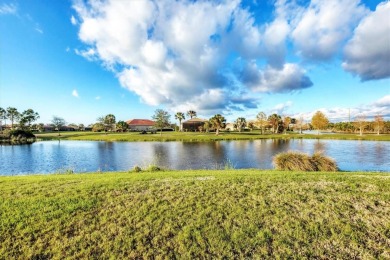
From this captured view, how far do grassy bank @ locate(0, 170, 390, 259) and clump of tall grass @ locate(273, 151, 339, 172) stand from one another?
6754mm

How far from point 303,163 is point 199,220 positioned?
1225 centimetres

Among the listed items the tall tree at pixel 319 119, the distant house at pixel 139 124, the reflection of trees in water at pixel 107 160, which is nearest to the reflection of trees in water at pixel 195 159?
the reflection of trees in water at pixel 107 160

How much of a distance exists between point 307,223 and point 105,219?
561 cm

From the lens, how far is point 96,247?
17.5ft

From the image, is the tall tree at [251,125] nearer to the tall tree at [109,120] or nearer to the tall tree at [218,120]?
the tall tree at [218,120]

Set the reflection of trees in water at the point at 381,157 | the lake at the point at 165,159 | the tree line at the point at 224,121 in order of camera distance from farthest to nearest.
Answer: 1. the tree line at the point at 224,121
2. the reflection of trees in water at the point at 381,157
3. the lake at the point at 165,159

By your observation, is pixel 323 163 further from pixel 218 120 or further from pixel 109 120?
pixel 109 120

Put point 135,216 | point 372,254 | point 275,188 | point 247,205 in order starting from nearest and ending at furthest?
1. point 372,254
2. point 135,216
3. point 247,205
4. point 275,188

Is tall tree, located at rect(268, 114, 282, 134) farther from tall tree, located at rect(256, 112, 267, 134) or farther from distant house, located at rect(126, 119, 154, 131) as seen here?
distant house, located at rect(126, 119, 154, 131)

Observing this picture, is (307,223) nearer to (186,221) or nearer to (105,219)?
(186,221)

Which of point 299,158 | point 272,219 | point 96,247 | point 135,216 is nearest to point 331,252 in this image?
point 272,219

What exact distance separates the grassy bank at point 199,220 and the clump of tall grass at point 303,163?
6754 mm

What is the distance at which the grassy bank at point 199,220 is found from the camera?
5223mm

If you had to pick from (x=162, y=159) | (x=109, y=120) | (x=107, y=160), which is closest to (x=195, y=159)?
(x=162, y=159)
